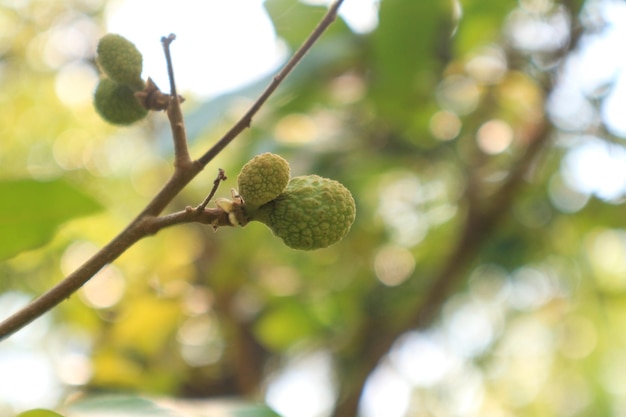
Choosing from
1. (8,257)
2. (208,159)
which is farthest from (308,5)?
(8,257)

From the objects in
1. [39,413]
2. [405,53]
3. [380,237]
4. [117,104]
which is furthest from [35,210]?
[380,237]

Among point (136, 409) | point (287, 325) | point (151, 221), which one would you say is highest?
point (151, 221)

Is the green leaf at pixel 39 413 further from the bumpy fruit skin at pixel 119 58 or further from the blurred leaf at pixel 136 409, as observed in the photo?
the bumpy fruit skin at pixel 119 58

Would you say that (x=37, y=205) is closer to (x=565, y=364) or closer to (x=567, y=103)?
(x=567, y=103)

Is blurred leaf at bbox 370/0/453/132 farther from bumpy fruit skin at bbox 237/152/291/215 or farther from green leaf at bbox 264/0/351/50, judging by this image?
bumpy fruit skin at bbox 237/152/291/215

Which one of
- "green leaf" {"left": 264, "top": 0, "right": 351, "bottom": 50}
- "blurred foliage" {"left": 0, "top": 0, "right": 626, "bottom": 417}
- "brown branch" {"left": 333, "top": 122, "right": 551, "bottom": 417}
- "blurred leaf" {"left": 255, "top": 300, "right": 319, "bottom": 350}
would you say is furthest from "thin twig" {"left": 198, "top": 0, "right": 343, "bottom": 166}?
"blurred leaf" {"left": 255, "top": 300, "right": 319, "bottom": 350}

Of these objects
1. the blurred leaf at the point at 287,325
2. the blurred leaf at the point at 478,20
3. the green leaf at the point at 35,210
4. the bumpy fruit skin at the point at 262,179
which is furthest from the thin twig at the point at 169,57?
the blurred leaf at the point at 287,325

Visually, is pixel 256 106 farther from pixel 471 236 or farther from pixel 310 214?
pixel 471 236
